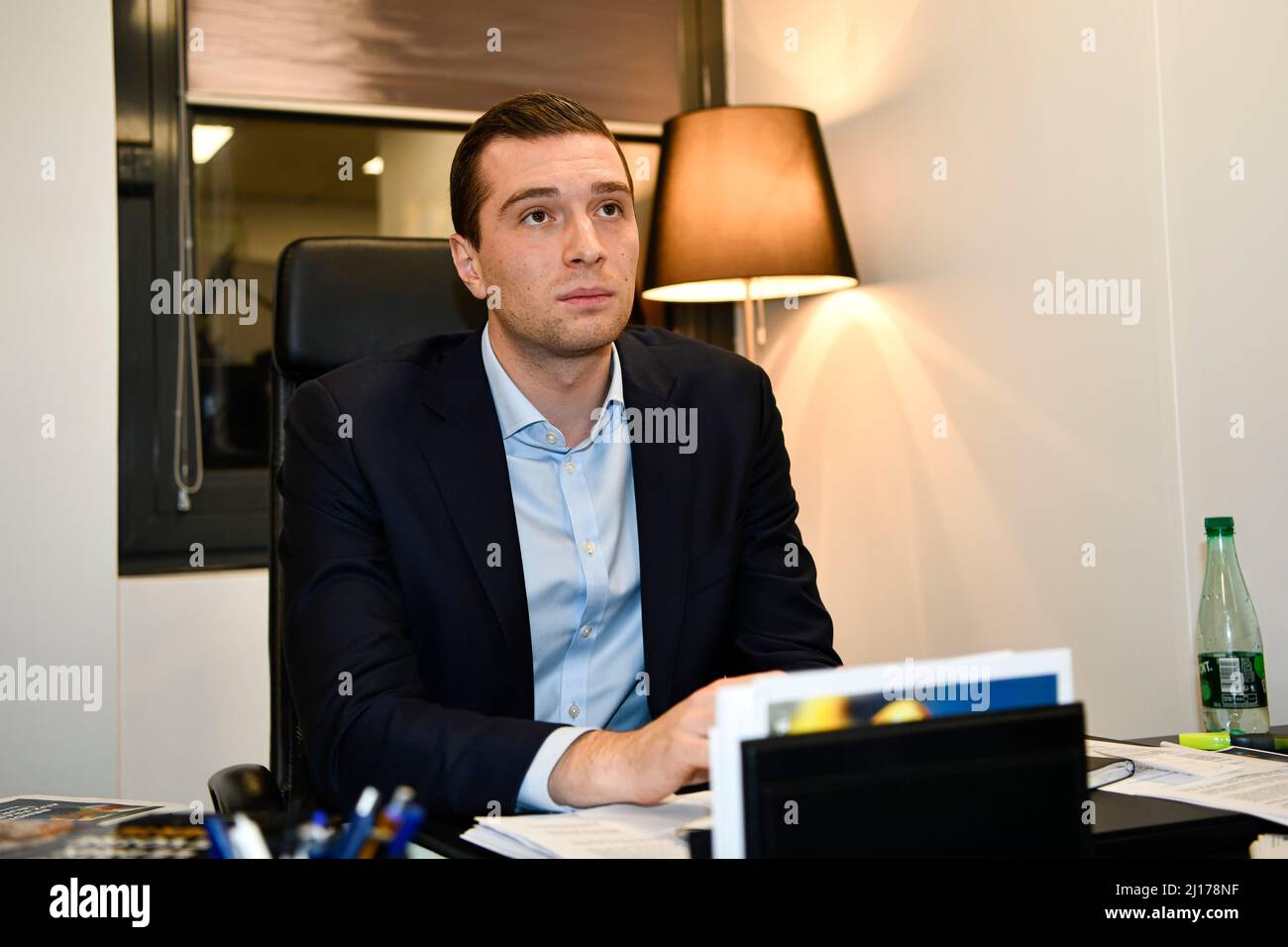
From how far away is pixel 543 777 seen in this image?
985 mm

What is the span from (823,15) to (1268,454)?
1445mm

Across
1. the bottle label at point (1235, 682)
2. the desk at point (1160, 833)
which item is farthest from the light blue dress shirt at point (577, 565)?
the bottle label at point (1235, 682)

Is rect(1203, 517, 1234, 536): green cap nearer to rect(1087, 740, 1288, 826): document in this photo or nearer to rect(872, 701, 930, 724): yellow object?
rect(1087, 740, 1288, 826): document

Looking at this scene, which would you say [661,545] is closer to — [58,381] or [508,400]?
[508,400]

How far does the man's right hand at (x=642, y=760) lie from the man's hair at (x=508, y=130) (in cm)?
78

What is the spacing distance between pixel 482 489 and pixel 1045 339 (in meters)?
1.03

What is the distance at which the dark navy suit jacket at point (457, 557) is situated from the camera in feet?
3.83

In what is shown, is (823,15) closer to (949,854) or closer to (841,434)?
(841,434)

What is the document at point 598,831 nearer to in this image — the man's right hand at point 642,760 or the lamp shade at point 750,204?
the man's right hand at point 642,760

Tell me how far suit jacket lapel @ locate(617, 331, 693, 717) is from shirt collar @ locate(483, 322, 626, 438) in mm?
90

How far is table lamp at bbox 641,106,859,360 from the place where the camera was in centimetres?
229

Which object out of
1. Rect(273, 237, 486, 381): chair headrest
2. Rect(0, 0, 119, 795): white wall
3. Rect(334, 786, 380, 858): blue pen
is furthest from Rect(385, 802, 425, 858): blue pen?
Rect(0, 0, 119, 795): white wall
